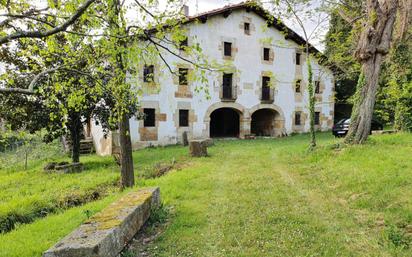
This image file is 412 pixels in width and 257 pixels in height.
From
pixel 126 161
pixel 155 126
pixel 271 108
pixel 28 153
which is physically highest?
pixel 271 108

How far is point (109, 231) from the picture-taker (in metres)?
3.37

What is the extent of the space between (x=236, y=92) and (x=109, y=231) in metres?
17.6

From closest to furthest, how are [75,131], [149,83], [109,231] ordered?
[109,231], [149,83], [75,131]

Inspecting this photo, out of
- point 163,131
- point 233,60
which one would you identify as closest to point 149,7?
point 163,131

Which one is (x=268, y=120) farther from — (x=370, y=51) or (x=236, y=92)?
(x=370, y=51)

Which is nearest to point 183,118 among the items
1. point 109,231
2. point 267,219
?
point 267,219

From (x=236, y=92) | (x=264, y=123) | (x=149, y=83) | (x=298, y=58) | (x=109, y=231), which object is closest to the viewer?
(x=109, y=231)

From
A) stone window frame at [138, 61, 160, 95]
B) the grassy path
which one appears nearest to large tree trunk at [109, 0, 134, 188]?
stone window frame at [138, 61, 160, 95]

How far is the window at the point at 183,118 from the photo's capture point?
1886 centimetres

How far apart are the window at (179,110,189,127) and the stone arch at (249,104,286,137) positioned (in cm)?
470

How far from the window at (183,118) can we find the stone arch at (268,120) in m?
4.70

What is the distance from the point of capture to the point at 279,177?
24.7 feet

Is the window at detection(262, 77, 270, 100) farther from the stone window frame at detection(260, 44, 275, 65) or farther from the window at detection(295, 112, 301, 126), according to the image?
the window at detection(295, 112, 301, 126)

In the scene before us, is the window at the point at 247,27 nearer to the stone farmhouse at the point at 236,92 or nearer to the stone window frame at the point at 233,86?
the stone farmhouse at the point at 236,92
